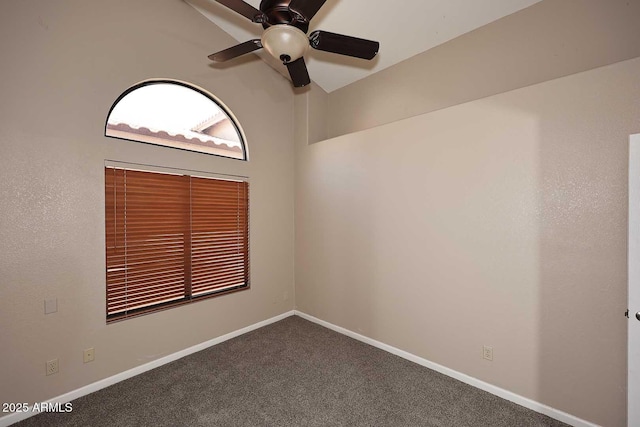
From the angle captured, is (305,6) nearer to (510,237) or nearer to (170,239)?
(510,237)

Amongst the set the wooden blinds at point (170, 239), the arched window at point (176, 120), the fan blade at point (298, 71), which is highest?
the fan blade at point (298, 71)

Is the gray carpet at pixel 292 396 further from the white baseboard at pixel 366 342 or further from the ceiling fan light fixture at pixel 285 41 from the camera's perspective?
the ceiling fan light fixture at pixel 285 41

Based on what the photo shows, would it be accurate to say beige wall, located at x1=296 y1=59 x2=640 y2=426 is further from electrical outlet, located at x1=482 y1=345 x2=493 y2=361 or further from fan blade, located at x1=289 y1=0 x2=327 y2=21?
fan blade, located at x1=289 y1=0 x2=327 y2=21

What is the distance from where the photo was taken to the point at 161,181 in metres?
2.83

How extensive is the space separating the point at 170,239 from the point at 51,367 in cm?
129

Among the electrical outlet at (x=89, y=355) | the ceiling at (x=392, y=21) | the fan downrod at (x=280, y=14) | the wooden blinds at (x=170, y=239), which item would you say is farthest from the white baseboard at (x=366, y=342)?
the ceiling at (x=392, y=21)

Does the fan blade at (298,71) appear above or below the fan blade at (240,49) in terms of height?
below

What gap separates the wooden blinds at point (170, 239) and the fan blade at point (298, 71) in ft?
4.79

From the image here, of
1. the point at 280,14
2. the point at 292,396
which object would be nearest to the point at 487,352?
the point at 292,396

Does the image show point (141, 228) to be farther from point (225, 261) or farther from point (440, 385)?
point (440, 385)

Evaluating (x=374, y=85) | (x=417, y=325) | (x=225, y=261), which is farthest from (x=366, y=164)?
(x=225, y=261)

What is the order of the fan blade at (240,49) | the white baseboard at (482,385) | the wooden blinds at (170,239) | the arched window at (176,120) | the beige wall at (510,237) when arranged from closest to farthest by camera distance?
1. the beige wall at (510,237)
2. the white baseboard at (482,385)
3. the fan blade at (240,49)
4. the wooden blinds at (170,239)
5. the arched window at (176,120)

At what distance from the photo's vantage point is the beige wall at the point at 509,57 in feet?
7.06

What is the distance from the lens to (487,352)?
2361 mm
